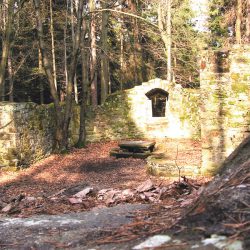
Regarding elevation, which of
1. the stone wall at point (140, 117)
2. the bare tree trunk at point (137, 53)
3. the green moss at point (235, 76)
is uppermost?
the bare tree trunk at point (137, 53)

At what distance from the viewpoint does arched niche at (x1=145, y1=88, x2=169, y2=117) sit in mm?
15884

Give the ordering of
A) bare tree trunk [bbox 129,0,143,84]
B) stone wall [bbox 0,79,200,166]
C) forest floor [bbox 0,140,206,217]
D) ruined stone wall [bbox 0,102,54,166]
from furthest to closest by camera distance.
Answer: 1. bare tree trunk [bbox 129,0,143,84]
2. stone wall [bbox 0,79,200,166]
3. ruined stone wall [bbox 0,102,54,166]
4. forest floor [bbox 0,140,206,217]

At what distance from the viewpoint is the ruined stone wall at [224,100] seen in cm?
776

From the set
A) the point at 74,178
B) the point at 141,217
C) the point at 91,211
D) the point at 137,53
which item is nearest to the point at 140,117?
the point at 74,178

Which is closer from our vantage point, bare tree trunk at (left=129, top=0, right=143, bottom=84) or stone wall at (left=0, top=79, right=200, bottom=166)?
stone wall at (left=0, top=79, right=200, bottom=166)

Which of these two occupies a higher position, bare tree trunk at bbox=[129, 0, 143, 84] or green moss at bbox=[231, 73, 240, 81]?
bare tree trunk at bbox=[129, 0, 143, 84]

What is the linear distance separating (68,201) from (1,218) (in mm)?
828

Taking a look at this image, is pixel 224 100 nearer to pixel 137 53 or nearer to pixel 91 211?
pixel 91 211

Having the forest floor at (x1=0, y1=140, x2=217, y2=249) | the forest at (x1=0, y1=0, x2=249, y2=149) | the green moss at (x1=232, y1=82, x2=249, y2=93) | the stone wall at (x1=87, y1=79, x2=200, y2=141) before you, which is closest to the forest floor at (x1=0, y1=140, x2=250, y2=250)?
the forest floor at (x1=0, y1=140, x2=217, y2=249)

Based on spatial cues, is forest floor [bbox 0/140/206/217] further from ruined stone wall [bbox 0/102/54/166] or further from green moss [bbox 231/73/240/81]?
green moss [bbox 231/73/240/81]

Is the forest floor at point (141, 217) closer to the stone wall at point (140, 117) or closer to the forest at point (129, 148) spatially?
the forest at point (129, 148)

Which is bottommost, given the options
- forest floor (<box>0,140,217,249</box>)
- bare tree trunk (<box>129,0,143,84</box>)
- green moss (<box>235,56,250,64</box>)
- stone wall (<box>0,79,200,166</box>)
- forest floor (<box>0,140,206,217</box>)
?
forest floor (<box>0,140,206,217</box>)

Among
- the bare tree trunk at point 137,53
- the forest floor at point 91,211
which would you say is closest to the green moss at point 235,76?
the forest floor at point 91,211

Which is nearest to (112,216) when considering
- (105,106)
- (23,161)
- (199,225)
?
(199,225)
